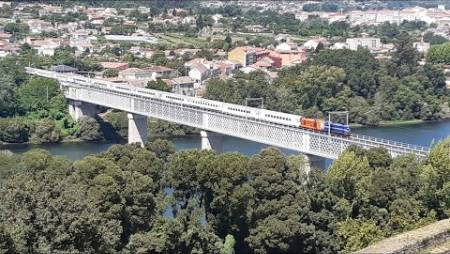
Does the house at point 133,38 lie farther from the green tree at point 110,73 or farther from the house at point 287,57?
the green tree at point 110,73

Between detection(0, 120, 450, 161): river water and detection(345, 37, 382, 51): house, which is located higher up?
detection(345, 37, 382, 51): house

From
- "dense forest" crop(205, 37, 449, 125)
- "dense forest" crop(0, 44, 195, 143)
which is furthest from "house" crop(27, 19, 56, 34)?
"dense forest" crop(205, 37, 449, 125)

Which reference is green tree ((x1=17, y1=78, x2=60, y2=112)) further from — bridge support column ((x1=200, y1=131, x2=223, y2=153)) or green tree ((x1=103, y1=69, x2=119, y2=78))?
bridge support column ((x1=200, y1=131, x2=223, y2=153))

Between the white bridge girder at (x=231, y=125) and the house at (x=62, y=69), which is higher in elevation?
the white bridge girder at (x=231, y=125)

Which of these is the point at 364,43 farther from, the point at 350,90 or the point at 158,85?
the point at 158,85

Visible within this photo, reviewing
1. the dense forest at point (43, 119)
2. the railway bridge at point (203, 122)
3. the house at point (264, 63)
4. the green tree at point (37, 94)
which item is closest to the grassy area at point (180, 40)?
the house at point (264, 63)

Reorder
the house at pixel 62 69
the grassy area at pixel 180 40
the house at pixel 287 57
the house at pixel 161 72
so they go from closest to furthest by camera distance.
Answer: the house at pixel 161 72 → the house at pixel 62 69 → the house at pixel 287 57 → the grassy area at pixel 180 40

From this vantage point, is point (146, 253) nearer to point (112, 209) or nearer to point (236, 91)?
point (112, 209)
